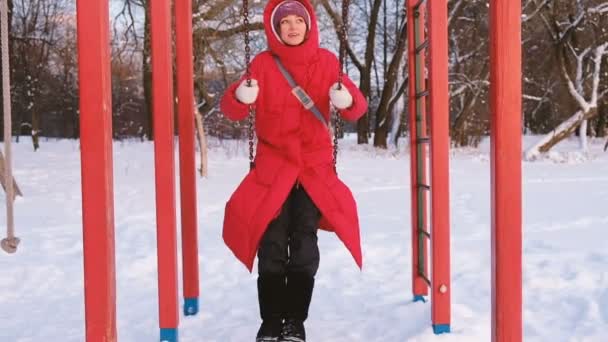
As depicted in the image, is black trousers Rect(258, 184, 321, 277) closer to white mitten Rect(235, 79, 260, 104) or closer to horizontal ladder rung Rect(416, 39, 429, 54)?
white mitten Rect(235, 79, 260, 104)

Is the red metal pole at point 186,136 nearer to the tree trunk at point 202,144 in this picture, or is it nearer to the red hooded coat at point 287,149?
the red hooded coat at point 287,149

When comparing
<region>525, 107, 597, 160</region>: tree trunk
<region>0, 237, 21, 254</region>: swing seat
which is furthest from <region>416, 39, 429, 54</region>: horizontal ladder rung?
<region>525, 107, 597, 160</region>: tree trunk

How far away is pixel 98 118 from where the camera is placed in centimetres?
172

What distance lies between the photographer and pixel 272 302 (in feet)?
8.63

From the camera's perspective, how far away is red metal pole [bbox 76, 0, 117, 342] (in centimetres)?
171

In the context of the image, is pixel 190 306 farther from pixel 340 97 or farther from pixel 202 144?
pixel 202 144

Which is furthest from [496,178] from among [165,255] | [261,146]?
[165,255]

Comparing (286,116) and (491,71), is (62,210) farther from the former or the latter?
(491,71)

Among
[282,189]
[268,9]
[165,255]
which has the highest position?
[268,9]

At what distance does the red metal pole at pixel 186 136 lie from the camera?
3049mm

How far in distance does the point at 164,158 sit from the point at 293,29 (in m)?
0.78

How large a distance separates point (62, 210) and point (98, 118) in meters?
6.49

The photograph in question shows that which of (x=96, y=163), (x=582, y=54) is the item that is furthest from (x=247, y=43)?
(x=582, y=54)

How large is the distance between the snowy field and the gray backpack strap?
1.05 metres
